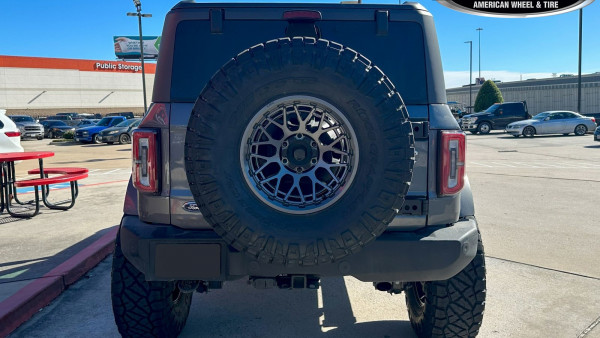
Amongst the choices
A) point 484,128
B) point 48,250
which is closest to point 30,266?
point 48,250

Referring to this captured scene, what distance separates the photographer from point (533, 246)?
541 cm

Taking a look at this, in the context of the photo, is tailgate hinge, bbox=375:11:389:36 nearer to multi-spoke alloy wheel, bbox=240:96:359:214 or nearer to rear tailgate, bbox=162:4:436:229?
rear tailgate, bbox=162:4:436:229

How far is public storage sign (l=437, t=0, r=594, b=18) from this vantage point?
11.3m

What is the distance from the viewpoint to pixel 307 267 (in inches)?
97.2

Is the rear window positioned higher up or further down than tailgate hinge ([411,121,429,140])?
higher up

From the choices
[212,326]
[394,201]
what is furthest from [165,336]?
[394,201]

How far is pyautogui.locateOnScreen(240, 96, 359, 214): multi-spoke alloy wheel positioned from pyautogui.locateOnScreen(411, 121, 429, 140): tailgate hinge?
0.47m

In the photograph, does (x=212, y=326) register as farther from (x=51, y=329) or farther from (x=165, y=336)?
(x=51, y=329)

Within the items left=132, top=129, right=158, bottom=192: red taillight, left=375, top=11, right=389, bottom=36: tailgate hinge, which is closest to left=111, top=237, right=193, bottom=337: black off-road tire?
left=132, top=129, right=158, bottom=192: red taillight

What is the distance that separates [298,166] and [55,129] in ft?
111

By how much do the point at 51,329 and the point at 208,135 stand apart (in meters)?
2.20

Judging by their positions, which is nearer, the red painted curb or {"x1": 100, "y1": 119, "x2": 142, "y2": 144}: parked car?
the red painted curb

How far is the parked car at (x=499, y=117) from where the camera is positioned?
93.8 ft

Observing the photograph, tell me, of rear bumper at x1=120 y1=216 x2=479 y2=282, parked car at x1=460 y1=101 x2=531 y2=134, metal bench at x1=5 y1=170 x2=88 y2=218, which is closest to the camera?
rear bumper at x1=120 y1=216 x2=479 y2=282
